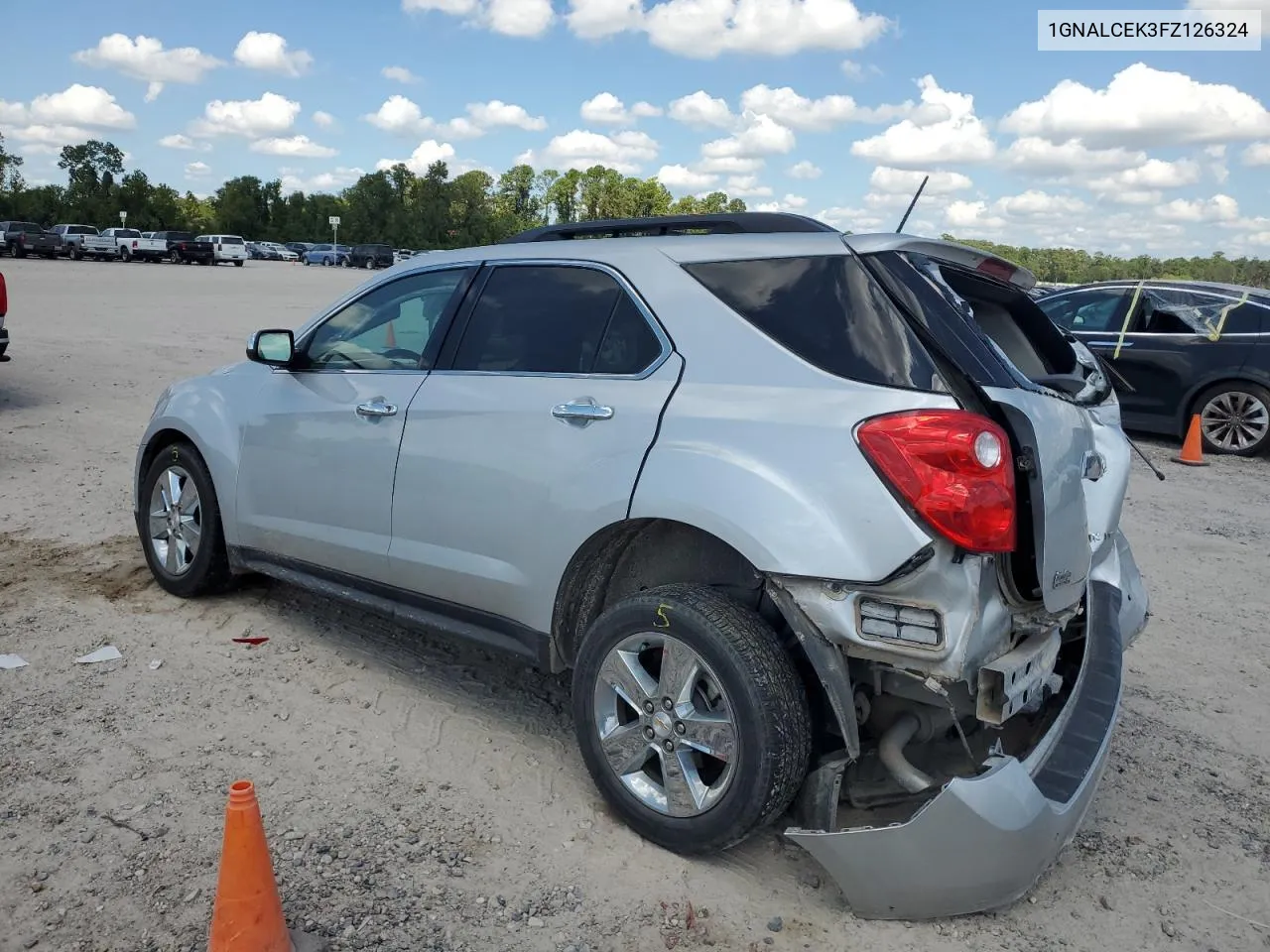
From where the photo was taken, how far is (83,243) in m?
50.7

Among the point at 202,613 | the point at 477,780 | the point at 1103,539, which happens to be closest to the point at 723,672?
the point at 477,780

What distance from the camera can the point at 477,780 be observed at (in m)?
3.60

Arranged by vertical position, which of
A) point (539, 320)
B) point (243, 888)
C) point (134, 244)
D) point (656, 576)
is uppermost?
point (134, 244)

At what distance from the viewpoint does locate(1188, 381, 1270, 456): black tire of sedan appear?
10453 millimetres

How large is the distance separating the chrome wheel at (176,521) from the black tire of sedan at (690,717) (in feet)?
8.56

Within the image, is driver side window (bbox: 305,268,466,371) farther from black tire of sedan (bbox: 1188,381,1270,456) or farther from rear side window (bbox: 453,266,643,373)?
black tire of sedan (bbox: 1188,381,1270,456)

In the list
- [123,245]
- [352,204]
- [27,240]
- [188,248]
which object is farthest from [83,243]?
[352,204]

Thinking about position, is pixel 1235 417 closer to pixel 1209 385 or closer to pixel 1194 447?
pixel 1209 385

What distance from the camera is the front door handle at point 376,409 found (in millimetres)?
4023

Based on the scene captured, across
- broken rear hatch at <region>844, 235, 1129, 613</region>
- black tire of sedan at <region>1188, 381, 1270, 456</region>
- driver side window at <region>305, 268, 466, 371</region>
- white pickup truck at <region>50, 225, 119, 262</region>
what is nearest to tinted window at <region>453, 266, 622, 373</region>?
driver side window at <region>305, 268, 466, 371</region>

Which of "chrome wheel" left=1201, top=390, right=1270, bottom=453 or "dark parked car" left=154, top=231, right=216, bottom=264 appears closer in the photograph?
"chrome wheel" left=1201, top=390, right=1270, bottom=453

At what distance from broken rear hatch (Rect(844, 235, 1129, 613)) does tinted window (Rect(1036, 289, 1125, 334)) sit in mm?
8059

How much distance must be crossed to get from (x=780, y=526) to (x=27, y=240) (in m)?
53.8

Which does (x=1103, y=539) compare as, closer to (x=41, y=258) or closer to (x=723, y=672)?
(x=723, y=672)
